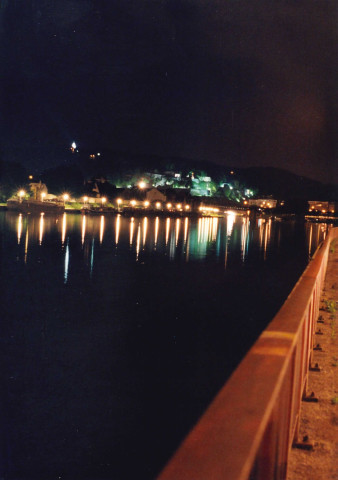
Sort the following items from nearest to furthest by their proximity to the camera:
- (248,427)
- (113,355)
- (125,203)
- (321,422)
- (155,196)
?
(248,427) < (321,422) < (113,355) < (125,203) < (155,196)

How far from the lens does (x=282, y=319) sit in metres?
3.27

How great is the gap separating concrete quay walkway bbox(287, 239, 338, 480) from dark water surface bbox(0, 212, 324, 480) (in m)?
1.78

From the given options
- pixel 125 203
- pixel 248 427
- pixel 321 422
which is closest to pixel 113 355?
pixel 321 422

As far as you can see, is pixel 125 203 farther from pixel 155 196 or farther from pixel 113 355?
pixel 113 355

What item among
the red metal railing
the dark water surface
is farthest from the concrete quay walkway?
the dark water surface

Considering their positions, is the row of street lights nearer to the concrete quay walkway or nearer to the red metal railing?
the concrete quay walkway

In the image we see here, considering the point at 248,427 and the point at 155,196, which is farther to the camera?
the point at 155,196

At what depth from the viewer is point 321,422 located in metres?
4.32

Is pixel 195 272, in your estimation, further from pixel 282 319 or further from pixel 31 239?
pixel 282 319


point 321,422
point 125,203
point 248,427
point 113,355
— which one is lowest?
point 113,355

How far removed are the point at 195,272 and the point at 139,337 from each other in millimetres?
9203

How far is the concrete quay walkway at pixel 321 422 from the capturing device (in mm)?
3430

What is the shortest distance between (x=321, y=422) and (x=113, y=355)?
5.06 m

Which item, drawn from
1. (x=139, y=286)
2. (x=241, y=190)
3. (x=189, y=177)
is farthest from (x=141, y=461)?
(x=241, y=190)
